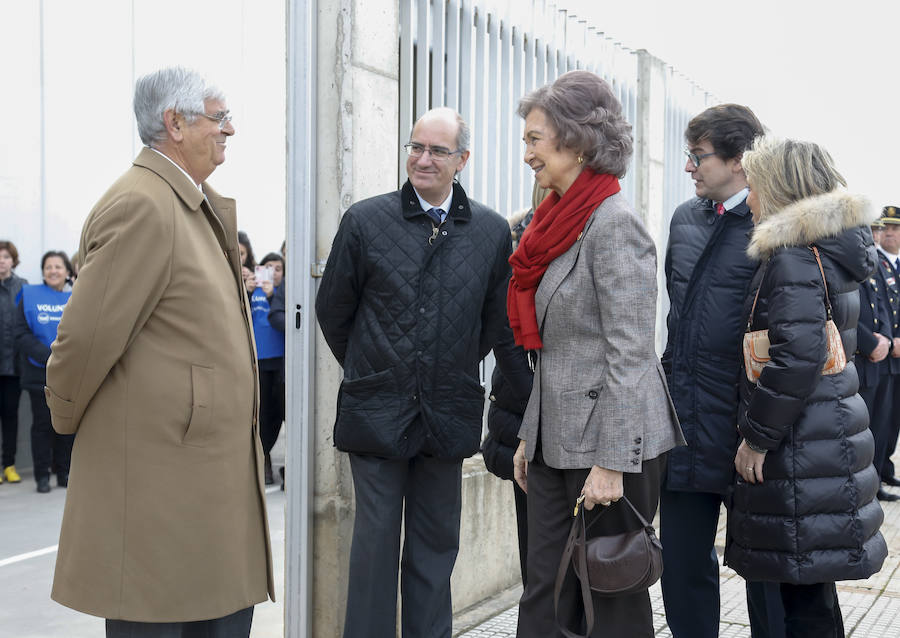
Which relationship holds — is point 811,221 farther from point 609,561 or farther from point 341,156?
point 341,156

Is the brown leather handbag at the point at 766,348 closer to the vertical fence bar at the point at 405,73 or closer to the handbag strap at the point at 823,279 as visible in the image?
the handbag strap at the point at 823,279

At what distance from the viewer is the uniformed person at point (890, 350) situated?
780cm

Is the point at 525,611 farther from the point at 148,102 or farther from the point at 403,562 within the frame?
Answer: the point at 148,102

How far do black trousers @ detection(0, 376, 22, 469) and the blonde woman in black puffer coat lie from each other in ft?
22.8

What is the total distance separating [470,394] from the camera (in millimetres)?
3570

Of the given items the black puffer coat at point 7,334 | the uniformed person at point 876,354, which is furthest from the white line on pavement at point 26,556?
the uniformed person at point 876,354

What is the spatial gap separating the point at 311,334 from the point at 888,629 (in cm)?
290

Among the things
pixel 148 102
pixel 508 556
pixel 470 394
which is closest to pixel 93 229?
pixel 148 102

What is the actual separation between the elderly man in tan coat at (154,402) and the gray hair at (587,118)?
3.21 feet

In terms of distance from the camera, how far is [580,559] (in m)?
2.77

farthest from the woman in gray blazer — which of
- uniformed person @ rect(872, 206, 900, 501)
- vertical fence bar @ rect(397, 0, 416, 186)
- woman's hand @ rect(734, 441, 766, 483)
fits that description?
uniformed person @ rect(872, 206, 900, 501)

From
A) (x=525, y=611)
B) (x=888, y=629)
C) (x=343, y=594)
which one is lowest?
(x=888, y=629)

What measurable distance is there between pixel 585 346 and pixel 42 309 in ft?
20.9

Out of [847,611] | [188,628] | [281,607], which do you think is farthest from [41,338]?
[847,611]
